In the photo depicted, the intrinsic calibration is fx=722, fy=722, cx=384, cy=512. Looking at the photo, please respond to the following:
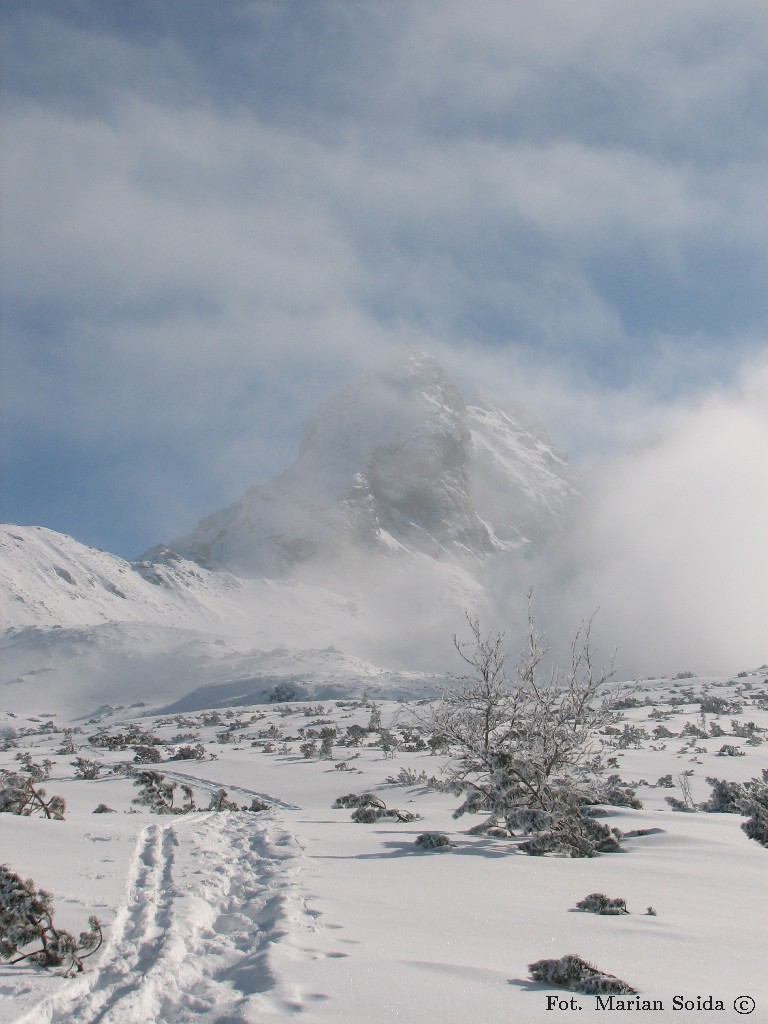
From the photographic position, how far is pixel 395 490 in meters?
146

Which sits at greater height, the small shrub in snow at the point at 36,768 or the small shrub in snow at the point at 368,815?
the small shrub in snow at the point at 36,768

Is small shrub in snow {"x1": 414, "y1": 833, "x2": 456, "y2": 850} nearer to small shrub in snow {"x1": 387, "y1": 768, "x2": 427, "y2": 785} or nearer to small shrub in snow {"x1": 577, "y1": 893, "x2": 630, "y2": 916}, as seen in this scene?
small shrub in snow {"x1": 577, "y1": 893, "x2": 630, "y2": 916}

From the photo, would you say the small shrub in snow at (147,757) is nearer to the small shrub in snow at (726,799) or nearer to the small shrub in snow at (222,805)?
the small shrub in snow at (222,805)

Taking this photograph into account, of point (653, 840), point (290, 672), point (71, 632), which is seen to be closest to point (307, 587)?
point (71, 632)

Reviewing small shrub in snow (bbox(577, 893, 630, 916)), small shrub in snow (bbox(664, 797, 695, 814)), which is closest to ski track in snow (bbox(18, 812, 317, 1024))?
small shrub in snow (bbox(577, 893, 630, 916))

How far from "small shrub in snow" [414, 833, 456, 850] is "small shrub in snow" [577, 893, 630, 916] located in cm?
279

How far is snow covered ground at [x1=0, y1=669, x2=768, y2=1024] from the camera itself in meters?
3.21

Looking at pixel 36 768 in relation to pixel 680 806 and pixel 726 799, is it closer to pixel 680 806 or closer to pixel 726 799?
pixel 680 806

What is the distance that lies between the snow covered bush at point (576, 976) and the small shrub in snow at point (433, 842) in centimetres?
437

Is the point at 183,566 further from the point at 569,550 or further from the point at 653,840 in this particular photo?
the point at 653,840

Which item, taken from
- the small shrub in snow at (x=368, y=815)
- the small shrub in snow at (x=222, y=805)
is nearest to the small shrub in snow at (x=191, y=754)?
the small shrub in snow at (x=222, y=805)

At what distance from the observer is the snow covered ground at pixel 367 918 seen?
126 inches

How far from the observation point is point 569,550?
157m

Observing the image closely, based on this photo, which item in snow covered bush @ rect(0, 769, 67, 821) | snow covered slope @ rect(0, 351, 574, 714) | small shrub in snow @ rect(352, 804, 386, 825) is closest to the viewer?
snow covered bush @ rect(0, 769, 67, 821)
